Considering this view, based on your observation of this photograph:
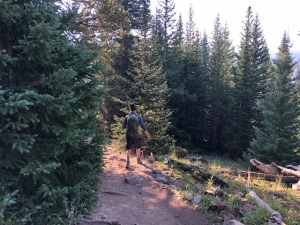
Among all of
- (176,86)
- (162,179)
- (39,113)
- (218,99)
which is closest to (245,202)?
(162,179)

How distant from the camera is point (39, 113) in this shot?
12.4ft

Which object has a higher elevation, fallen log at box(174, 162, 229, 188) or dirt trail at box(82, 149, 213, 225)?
fallen log at box(174, 162, 229, 188)

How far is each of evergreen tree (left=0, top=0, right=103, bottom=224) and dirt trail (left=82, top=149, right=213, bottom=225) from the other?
0.72 m

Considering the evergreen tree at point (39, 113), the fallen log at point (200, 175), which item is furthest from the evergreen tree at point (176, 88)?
the evergreen tree at point (39, 113)

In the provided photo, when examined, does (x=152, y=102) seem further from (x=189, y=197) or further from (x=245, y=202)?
(x=245, y=202)

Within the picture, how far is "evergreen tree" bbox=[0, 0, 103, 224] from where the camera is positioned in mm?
3420

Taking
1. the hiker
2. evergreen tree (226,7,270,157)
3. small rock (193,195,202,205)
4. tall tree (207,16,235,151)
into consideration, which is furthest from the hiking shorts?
tall tree (207,16,235,151)

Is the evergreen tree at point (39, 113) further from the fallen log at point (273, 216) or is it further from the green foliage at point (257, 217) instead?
the fallen log at point (273, 216)

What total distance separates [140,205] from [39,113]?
3099 millimetres

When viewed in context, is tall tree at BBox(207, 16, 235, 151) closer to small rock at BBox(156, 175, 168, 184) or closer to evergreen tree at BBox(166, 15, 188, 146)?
evergreen tree at BBox(166, 15, 188, 146)

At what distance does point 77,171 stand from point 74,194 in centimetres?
43

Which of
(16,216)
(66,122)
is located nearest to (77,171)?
(66,122)

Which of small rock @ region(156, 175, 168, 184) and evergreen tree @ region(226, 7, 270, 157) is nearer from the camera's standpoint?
small rock @ region(156, 175, 168, 184)

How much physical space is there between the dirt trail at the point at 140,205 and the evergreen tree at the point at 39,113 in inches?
28.4
